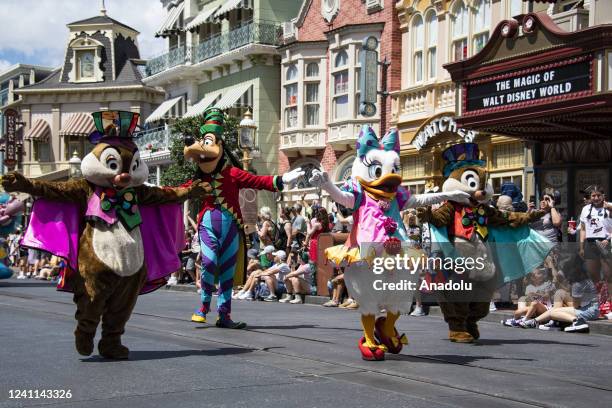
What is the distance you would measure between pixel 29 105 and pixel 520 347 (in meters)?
41.9

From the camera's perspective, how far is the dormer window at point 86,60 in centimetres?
4572

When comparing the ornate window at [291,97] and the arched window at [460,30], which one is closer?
the arched window at [460,30]

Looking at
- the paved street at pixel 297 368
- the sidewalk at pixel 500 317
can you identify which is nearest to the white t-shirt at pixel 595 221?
the sidewalk at pixel 500 317

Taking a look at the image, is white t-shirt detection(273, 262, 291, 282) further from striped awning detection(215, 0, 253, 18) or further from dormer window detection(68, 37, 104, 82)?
dormer window detection(68, 37, 104, 82)

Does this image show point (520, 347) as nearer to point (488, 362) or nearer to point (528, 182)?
point (488, 362)

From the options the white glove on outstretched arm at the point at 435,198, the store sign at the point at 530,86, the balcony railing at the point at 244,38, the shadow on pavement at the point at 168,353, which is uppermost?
the balcony railing at the point at 244,38

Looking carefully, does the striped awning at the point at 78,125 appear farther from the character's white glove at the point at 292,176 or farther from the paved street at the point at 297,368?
the character's white glove at the point at 292,176

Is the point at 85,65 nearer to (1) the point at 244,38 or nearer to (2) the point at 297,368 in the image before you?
(1) the point at 244,38

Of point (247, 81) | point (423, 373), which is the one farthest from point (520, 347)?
point (247, 81)

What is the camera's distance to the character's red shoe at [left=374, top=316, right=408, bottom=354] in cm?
791

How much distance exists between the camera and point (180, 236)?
329 inches

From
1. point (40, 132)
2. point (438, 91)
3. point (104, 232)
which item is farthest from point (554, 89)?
point (40, 132)

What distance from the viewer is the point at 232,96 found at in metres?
31.1

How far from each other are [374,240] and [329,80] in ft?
65.0
